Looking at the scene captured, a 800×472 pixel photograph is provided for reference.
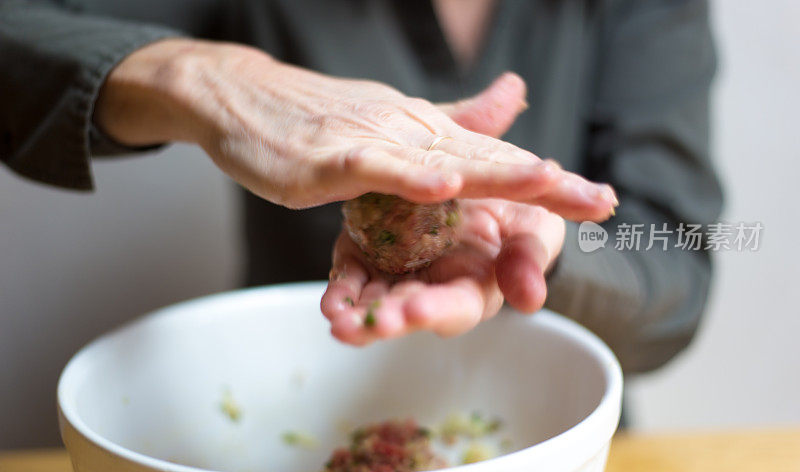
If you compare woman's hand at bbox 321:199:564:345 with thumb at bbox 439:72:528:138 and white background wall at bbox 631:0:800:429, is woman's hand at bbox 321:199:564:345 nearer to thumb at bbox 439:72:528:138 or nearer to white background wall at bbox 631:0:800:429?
thumb at bbox 439:72:528:138

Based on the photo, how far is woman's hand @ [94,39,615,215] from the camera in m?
0.32

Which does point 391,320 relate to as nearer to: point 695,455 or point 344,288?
point 344,288

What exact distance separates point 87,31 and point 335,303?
384 mm

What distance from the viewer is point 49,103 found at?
0.59 metres

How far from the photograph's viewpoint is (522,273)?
397 millimetres

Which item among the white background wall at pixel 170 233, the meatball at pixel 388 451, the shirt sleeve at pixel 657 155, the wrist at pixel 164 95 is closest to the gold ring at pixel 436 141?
the wrist at pixel 164 95

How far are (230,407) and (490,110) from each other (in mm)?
352

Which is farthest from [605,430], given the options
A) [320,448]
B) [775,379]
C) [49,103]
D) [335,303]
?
[775,379]

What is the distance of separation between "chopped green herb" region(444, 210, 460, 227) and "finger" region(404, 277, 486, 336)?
0.19ft

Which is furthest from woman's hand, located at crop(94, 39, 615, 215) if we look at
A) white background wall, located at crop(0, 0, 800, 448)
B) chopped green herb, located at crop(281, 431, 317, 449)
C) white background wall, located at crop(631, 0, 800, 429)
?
white background wall, located at crop(631, 0, 800, 429)

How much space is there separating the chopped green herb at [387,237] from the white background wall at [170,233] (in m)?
0.76

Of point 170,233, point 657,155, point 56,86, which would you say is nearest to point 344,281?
point 56,86

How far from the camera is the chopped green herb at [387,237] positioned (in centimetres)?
43

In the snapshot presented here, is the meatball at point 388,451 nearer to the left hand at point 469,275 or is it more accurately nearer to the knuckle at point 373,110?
the left hand at point 469,275
